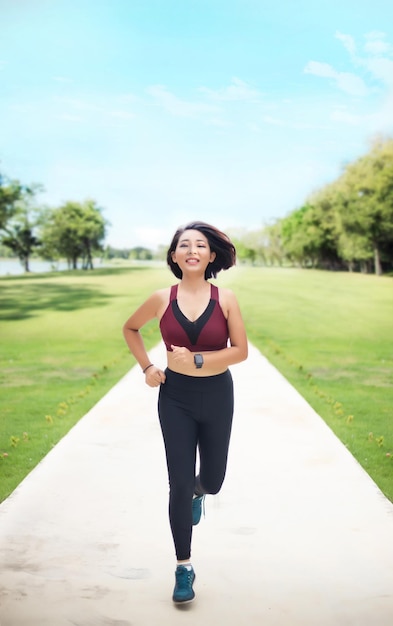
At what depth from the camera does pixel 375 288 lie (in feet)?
111

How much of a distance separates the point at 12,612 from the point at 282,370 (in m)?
8.07

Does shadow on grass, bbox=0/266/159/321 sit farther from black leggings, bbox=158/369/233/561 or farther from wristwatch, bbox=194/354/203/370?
wristwatch, bbox=194/354/203/370

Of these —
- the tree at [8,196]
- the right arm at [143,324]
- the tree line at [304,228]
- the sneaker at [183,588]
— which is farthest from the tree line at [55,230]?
the sneaker at [183,588]

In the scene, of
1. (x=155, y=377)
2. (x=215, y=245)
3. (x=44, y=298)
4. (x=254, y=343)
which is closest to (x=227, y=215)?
(x=44, y=298)

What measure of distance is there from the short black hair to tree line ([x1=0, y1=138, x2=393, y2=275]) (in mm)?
30720

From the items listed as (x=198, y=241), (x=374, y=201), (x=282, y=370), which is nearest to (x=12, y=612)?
(x=198, y=241)

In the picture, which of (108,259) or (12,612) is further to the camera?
(108,259)

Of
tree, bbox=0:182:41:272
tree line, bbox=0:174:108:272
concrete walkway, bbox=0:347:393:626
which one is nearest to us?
concrete walkway, bbox=0:347:393:626

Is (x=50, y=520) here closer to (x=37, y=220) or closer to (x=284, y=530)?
(x=284, y=530)

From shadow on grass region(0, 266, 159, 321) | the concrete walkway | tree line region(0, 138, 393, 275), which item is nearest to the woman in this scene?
the concrete walkway

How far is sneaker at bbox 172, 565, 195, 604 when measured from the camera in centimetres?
295

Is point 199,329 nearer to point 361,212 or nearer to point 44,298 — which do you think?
point 44,298

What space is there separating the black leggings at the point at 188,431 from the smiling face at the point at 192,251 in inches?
19.5

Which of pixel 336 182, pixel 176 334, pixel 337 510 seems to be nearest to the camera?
pixel 176 334
